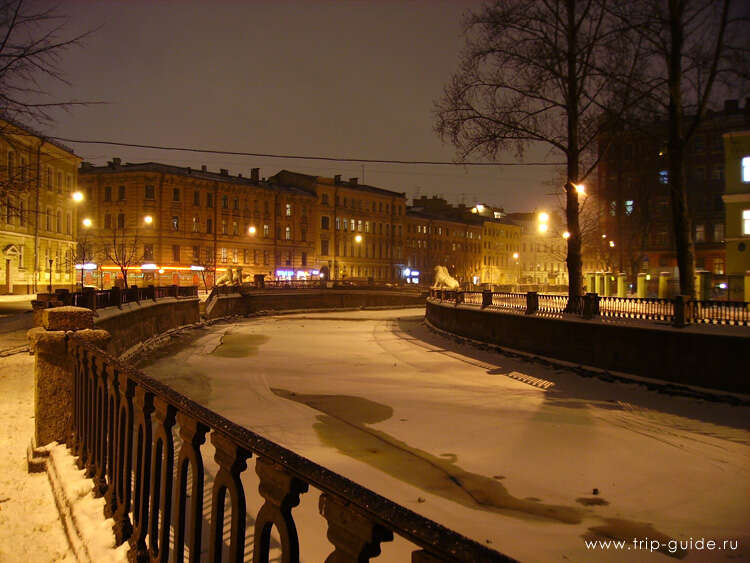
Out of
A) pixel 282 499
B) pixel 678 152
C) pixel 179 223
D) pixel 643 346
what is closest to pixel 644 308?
pixel 643 346

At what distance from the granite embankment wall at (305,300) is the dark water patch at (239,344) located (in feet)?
32.9

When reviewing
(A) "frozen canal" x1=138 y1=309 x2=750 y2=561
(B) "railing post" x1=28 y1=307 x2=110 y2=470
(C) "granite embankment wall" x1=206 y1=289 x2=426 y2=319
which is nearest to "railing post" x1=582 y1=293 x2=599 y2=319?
(A) "frozen canal" x1=138 y1=309 x2=750 y2=561

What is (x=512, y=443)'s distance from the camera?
1151cm

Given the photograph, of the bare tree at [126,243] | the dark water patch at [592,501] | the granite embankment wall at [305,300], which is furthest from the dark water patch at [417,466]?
the bare tree at [126,243]

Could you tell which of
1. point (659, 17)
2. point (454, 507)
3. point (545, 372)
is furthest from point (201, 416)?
point (659, 17)

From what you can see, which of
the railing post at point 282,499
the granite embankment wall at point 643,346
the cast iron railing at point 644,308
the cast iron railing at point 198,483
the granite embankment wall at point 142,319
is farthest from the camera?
the granite embankment wall at point 142,319

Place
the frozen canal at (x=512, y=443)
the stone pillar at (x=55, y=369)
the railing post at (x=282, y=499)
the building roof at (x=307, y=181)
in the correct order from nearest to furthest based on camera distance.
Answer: the railing post at (x=282, y=499)
the stone pillar at (x=55, y=369)
the frozen canal at (x=512, y=443)
the building roof at (x=307, y=181)

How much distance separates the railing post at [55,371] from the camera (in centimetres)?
611

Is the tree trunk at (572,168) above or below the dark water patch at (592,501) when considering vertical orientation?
above

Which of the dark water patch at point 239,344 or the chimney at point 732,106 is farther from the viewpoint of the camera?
the chimney at point 732,106

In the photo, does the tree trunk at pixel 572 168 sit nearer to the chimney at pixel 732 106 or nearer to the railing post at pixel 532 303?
the railing post at pixel 532 303

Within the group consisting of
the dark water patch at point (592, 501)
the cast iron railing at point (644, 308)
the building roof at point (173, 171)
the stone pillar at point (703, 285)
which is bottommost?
the dark water patch at point (592, 501)

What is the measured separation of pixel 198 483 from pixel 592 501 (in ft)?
23.4

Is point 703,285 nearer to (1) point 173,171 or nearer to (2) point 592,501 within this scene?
(2) point 592,501
